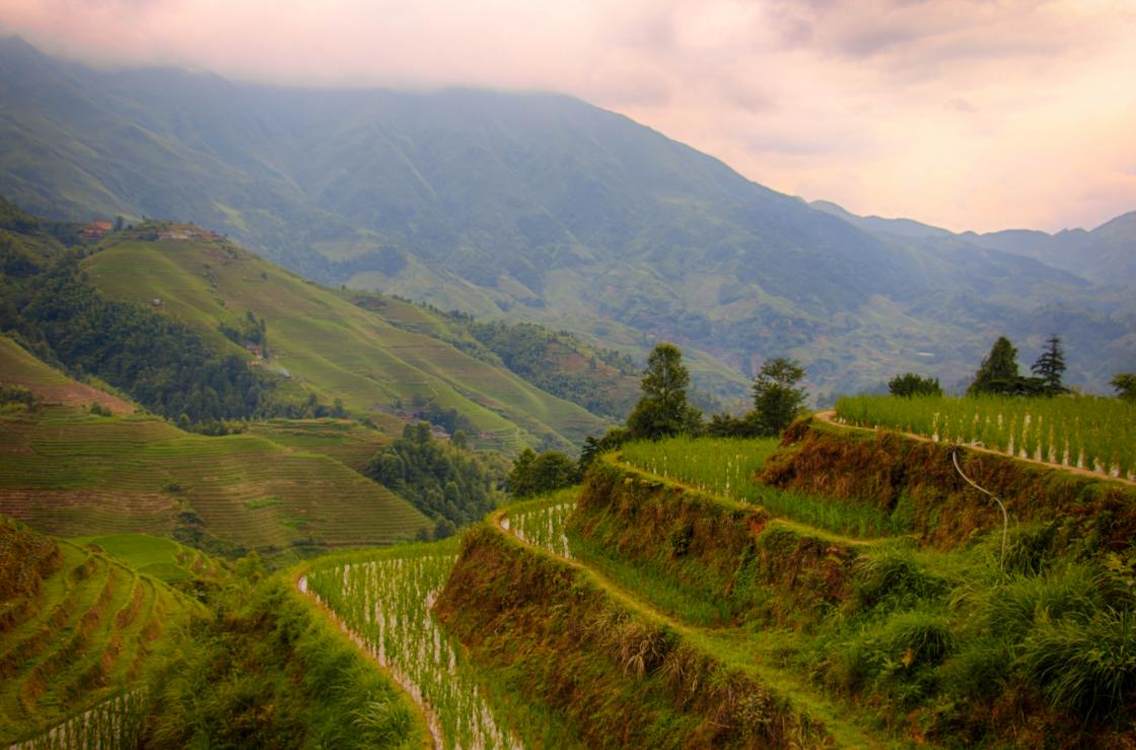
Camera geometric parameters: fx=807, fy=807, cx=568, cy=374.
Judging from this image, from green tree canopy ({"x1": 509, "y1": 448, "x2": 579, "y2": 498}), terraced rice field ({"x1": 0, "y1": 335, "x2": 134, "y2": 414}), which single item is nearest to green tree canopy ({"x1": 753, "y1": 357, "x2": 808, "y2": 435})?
green tree canopy ({"x1": 509, "y1": 448, "x2": 579, "y2": 498})

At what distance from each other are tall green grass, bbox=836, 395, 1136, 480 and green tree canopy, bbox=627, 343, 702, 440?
23.6 meters

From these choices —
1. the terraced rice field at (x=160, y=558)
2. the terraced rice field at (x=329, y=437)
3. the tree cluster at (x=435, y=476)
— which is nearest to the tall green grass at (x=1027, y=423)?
the terraced rice field at (x=160, y=558)

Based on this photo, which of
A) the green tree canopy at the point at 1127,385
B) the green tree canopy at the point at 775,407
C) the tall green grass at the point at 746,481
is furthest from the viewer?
the green tree canopy at the point at 775,407

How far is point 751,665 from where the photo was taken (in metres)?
10.4

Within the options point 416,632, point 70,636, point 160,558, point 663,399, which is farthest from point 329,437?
point 416,632

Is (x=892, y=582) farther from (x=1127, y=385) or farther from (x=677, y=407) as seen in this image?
(x=677, y=407)

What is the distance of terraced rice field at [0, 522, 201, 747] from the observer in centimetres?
3062

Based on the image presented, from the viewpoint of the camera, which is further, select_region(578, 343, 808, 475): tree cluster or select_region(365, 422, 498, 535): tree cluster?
select_region(365, 422, 498, 535): tree cluster

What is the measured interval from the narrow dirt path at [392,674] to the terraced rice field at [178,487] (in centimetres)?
8166

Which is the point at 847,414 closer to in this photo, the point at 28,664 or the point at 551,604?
the point at 551,604

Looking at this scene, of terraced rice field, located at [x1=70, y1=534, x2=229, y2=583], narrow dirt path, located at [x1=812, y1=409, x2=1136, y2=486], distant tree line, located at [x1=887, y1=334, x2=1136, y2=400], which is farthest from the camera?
terraced rice field, located at [x1=70, y1=534, x2=229, y2=583]

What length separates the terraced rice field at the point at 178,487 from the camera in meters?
92.9

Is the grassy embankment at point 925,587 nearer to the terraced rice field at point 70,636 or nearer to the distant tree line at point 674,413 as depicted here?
the terraced rice field at point 70,636

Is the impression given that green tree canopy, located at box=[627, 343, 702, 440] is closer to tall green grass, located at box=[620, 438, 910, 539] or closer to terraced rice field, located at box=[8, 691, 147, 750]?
tall green grass, located at box=[620, 438, 910, 539]
